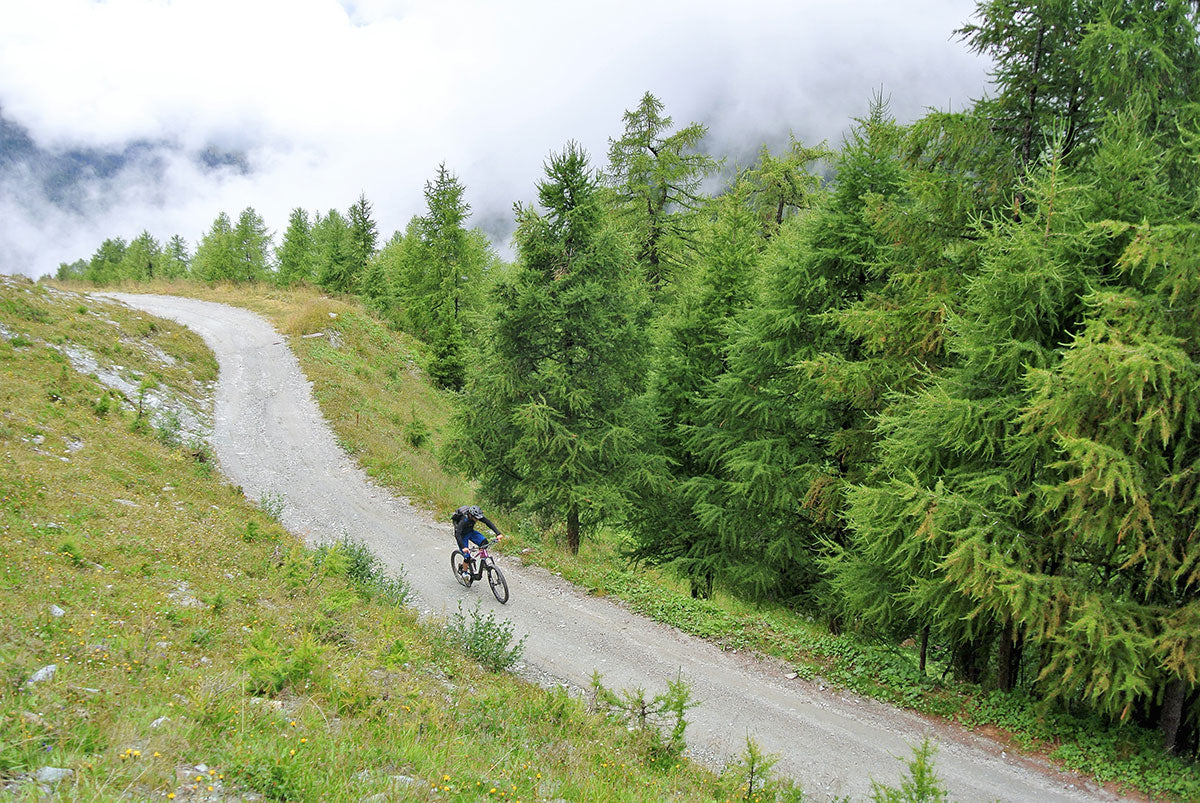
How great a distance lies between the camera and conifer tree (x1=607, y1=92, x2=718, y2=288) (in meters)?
25.8

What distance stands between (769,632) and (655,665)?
8.27 feet

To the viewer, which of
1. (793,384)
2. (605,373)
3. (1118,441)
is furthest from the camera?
(605,373)

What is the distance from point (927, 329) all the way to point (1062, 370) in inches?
135

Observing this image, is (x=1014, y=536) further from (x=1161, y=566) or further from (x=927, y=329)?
(x=927, y=329)

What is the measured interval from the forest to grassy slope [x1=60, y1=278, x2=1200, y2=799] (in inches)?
20.0

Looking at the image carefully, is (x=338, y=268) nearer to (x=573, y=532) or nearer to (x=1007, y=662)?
(x=573, y=532)

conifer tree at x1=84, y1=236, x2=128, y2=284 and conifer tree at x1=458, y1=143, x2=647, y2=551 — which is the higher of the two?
conifer tree at x1=84, y1=236, x2=128, y2=284

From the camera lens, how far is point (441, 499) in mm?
17688

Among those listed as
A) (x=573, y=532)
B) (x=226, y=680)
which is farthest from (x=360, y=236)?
(x=226, y=680)

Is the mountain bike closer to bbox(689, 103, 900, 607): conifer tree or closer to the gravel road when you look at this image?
the gravel road

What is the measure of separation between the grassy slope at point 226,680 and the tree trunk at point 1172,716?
20.9ft

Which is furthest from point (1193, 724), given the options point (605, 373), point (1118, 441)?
point (605, 373)

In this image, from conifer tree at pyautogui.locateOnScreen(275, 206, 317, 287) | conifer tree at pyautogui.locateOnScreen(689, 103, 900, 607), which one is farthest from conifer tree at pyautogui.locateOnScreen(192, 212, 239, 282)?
conifer tree at pyautogui.locateOnScreen(689, 103, 900, 607)

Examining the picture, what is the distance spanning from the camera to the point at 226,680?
19.7ft
